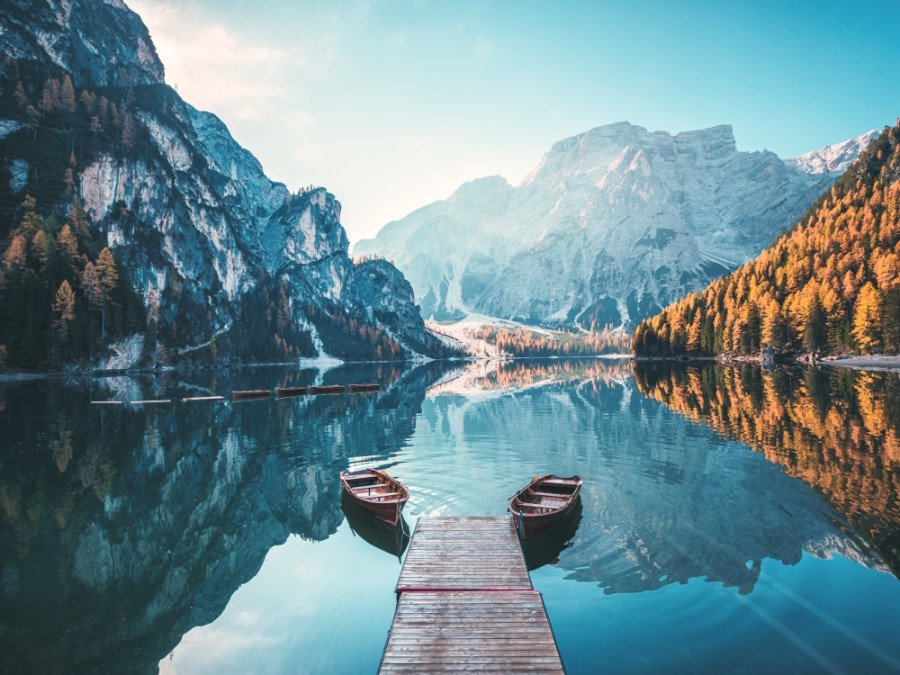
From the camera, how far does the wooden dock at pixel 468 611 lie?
42.2 ft

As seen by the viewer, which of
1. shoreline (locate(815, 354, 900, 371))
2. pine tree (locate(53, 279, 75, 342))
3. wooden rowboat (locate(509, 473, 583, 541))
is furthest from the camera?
pine tree (locate(53, 279, 75, 342))

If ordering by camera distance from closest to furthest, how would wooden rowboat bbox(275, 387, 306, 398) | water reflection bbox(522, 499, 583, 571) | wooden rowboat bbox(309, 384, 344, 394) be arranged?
water reflection bbox(522, 499, 583, 571), wooden rowboat bbox(275, 387, 306, 398), wooden rowboat bbox(309, 384, 344, 394)

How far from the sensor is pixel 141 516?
28.4 metres

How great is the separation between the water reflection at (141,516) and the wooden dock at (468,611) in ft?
28.8

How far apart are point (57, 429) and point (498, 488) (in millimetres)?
52567

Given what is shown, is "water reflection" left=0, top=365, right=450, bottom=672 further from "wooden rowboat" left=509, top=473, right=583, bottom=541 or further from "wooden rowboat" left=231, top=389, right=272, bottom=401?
"wooden rowboat" left=231, top=389, right=272, bottom=401

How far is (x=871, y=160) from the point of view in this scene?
194125mm

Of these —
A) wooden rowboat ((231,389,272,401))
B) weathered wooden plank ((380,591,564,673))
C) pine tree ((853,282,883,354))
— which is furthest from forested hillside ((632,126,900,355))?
wooden rowboat ((231,389,272,401))

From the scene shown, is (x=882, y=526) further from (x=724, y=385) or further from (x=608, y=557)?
(x=724, y=385)

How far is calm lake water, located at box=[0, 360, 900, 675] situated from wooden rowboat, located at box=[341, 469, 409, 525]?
53.5 inches

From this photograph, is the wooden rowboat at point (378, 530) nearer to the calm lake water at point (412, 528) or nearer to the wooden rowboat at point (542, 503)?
the calm lake water at point (412, 528)

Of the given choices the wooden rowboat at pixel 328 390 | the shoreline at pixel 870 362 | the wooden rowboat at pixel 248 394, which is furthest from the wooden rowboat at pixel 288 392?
the shoreline at pixel 870 362

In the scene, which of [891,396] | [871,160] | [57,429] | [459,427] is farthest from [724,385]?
[871,160]

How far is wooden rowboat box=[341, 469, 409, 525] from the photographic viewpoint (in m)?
25.8
